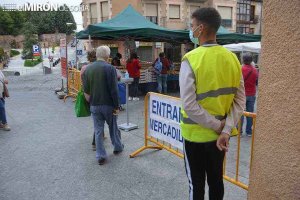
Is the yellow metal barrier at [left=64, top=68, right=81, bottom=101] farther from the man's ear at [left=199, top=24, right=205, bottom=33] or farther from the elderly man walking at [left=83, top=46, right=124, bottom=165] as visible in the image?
the man's ear at [left=199, top=24, right=205, bottom=33]

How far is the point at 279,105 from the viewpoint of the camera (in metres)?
1.62

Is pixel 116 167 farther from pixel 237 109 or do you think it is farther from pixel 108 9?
pixel 108 9

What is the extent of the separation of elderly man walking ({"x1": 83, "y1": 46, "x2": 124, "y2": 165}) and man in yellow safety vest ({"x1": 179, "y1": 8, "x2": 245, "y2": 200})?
2366 millimetres

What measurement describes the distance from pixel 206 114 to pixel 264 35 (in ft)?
2.23

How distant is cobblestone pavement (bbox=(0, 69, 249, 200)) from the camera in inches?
145

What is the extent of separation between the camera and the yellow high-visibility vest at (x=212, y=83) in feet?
6.75

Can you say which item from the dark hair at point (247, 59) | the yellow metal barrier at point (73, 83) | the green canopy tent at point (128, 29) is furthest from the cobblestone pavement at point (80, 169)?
the green canopy tent at point (128, 29)

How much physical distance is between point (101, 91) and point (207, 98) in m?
2.58

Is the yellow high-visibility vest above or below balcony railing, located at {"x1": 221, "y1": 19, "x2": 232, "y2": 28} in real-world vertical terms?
below

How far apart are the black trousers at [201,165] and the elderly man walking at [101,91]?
236 centimetres

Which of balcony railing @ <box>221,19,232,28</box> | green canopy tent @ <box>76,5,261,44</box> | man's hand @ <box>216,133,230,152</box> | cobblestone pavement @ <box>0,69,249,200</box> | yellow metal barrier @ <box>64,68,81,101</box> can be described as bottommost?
cobblestone pavement @ <box>0,69,249,200</box>

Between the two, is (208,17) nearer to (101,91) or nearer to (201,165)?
(201,165)

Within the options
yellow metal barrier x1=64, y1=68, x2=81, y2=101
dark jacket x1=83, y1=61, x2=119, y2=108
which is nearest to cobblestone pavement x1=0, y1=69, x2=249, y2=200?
dark jacket x1=83, y1=61, x2=119, y2=108

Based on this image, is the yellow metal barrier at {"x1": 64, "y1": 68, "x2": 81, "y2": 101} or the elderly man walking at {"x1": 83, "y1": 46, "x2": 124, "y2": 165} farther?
the yellow metal barrier at {"x1": 64, "y1": 68, "x2": 81, "y2": 101}
